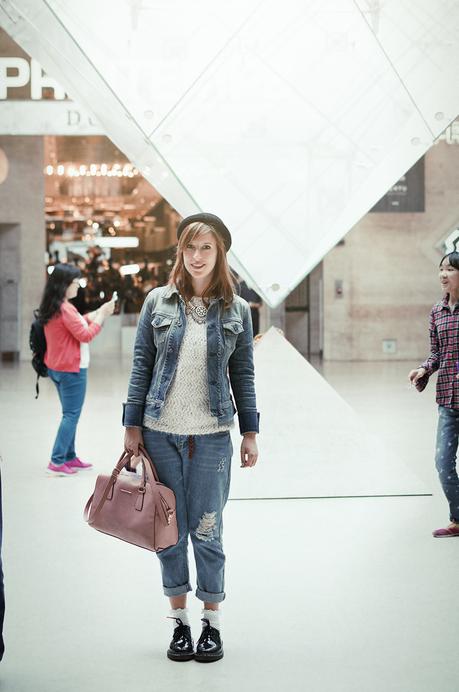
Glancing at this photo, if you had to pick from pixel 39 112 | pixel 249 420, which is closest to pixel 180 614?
pixel 249 420

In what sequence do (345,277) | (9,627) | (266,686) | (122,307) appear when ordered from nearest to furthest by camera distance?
(266,686) → (9,627) → (345,277) → (122,307)

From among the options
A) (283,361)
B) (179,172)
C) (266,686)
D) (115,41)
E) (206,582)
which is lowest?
(266,686)

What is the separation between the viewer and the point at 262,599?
4.13m

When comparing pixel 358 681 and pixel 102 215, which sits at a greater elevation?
pixel 102 215

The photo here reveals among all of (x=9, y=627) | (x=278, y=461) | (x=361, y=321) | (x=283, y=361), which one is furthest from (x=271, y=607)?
(x=361, y=321)

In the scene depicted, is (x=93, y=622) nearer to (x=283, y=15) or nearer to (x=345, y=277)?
(x=283, y=15)

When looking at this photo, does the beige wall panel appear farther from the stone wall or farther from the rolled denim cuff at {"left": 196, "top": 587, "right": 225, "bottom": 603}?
the rolled denim cuff at {"left": 196, "top": 587, "right": 225, "bottom": 603}

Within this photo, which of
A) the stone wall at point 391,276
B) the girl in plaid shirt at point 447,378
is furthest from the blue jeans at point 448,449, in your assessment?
the stone wall at point 391,276

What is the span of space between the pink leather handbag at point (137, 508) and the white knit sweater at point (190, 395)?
149mm

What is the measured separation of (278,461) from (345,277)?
14.1 metres

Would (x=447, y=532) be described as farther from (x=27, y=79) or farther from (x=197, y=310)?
(x=27, y=79)

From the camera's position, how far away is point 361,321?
2005 cm

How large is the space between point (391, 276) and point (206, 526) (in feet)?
55.6

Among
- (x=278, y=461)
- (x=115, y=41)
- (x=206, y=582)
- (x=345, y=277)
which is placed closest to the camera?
(x=206, y=582)
